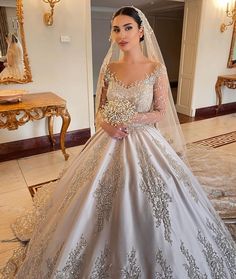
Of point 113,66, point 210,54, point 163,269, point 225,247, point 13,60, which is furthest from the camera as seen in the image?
point 210,54

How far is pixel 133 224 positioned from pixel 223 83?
4.64 meters

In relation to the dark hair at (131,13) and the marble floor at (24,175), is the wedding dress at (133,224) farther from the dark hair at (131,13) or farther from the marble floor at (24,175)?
the marble floor at (24,175)

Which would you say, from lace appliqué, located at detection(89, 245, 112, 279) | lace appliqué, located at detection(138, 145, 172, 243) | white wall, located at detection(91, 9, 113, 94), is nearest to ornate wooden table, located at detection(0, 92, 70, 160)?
lace appliqué, located at detection(138, 145, 172, 243)

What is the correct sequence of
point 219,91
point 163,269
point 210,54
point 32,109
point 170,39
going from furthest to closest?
point 170,39 → point 219,91 → point 210,54 → point 32,109 → point 163,269

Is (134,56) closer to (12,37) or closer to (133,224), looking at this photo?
(133,224)

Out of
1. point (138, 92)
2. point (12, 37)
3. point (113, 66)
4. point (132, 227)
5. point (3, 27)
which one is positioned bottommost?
point (132, 227)

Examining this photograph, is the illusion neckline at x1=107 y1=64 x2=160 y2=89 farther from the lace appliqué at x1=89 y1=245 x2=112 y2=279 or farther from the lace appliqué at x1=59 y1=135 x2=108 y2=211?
the lace appliqué at x1=89 y1=245 x2=112 y2=279

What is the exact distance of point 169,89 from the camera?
5.47 ft

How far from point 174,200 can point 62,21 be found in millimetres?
2850

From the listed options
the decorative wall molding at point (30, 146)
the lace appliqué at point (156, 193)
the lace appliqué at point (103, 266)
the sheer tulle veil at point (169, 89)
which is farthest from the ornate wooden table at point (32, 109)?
the lace appliqué at point (103, 266)

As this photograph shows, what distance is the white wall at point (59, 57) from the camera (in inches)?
120

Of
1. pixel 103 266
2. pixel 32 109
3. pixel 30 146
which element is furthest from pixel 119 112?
pixel 30 146

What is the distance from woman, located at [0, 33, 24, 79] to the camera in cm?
296

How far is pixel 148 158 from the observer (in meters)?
1.33
